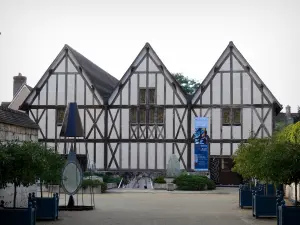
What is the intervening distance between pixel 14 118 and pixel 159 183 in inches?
723

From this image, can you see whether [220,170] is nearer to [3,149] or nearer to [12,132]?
[12,132]

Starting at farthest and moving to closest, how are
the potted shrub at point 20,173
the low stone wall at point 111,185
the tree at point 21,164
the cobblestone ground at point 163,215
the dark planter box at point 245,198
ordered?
the low stone wall at point 111,185 < the dark planter box at point 245,198 < the cobblestone ground at point 163,215 < the potted shrub at point 20,173 < the tree at point 21,164

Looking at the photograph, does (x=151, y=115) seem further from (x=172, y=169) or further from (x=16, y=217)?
(x=16, y=217)

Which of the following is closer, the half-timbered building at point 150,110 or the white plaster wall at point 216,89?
the half-timbered building at point 150,110

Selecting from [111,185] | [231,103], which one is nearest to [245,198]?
[111,185]

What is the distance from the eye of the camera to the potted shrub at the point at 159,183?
33.0 metres

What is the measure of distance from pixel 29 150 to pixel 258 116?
25162mm

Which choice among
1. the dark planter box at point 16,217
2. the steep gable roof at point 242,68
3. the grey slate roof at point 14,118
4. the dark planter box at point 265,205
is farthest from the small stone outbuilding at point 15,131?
the steep gable roof at point 242,68

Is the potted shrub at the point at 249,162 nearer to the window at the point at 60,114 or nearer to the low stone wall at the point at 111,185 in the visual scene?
the low stone wall at the point at 111,185

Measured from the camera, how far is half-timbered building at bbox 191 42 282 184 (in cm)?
3550

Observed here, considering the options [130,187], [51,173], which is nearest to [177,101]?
[130,187]

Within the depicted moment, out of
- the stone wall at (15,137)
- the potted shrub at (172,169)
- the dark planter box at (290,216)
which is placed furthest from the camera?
the potted shrub at (172,169)

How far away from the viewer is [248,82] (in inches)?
1409

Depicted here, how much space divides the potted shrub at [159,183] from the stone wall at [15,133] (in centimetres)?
1627
